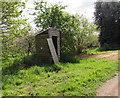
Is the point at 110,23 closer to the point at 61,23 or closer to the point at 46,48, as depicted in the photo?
the point at 61,23

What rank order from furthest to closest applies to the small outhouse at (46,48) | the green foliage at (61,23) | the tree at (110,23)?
the tree at (110,23) → the green foliage at (61,23) → the small outhouse at (46,48)

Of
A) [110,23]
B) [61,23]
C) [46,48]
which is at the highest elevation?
[61,23]

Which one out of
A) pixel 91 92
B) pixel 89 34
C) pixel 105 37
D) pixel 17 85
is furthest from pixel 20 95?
pixel 105 37

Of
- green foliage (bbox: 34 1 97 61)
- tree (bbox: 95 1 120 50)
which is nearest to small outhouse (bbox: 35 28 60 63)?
green foliage (bbox: 34 1 97 61)

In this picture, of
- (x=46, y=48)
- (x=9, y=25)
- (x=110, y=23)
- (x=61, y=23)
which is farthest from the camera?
(x=110, y=23)

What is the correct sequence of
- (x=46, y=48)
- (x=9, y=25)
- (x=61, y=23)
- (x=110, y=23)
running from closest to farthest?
(x=9, y=25) → (x=46, y=48) → (x=61, y=23) → (x=110, y=23)

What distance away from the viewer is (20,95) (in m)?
2.98

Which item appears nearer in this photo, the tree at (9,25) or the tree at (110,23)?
the tree at (9,25)

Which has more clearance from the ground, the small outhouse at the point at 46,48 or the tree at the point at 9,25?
the tree at the point at 9,25

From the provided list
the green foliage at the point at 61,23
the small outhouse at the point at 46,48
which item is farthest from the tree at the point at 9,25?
the green foliage at the point at 61,23

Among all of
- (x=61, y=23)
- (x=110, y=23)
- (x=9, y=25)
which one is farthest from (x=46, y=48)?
(x=110, y=23)

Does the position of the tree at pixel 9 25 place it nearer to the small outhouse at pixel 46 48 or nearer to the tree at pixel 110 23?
the small outhouse at pixel 46 48

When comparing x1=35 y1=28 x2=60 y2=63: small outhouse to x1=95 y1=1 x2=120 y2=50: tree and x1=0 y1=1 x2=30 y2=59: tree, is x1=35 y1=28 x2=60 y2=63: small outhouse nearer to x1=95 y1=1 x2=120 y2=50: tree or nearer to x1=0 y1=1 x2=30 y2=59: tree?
x1=0 y1=1 x2=30 y2=59: tree

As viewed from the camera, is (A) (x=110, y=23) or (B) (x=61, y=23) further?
(A) (x=110, y=23)
